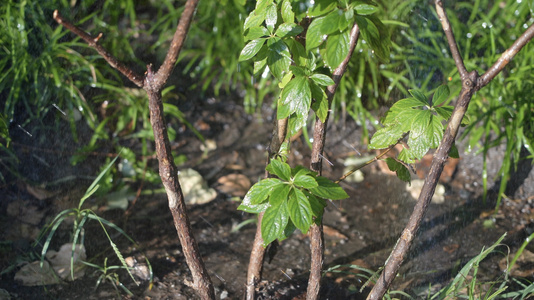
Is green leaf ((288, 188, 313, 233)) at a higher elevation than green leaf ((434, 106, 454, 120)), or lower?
lower

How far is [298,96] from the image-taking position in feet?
4.69

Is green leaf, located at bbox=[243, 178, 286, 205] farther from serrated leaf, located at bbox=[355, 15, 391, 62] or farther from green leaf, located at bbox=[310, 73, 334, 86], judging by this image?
serrated leaf, located at bbox=[355, 15, 391, 62]

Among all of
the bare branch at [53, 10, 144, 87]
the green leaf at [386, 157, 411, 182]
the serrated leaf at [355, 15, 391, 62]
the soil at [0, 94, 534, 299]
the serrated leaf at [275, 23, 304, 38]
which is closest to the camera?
the bare branch at [53, 10, 144, 87]

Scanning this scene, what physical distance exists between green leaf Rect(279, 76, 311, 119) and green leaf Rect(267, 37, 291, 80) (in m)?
0.06

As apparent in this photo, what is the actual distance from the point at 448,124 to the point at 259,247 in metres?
0.78

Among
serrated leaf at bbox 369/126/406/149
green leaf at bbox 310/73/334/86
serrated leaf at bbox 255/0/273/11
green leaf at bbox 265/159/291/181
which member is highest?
serrated leaf at bbox 255/0/273/11

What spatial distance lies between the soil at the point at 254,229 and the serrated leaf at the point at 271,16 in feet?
3.47

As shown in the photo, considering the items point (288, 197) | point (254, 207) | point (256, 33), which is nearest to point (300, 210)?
point (288, 197)

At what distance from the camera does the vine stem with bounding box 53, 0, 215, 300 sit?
51.8 inches

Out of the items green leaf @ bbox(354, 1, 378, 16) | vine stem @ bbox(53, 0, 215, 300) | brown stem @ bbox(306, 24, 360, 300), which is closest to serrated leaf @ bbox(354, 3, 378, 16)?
green leaf @ bbox(354, 1, 378, 16)

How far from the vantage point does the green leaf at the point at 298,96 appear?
4.67ft

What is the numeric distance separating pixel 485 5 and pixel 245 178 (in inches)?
83.5

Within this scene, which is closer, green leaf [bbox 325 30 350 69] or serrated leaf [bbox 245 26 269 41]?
green leaf [bbox 325 30 350 69]

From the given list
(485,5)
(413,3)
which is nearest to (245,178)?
(413,3)
